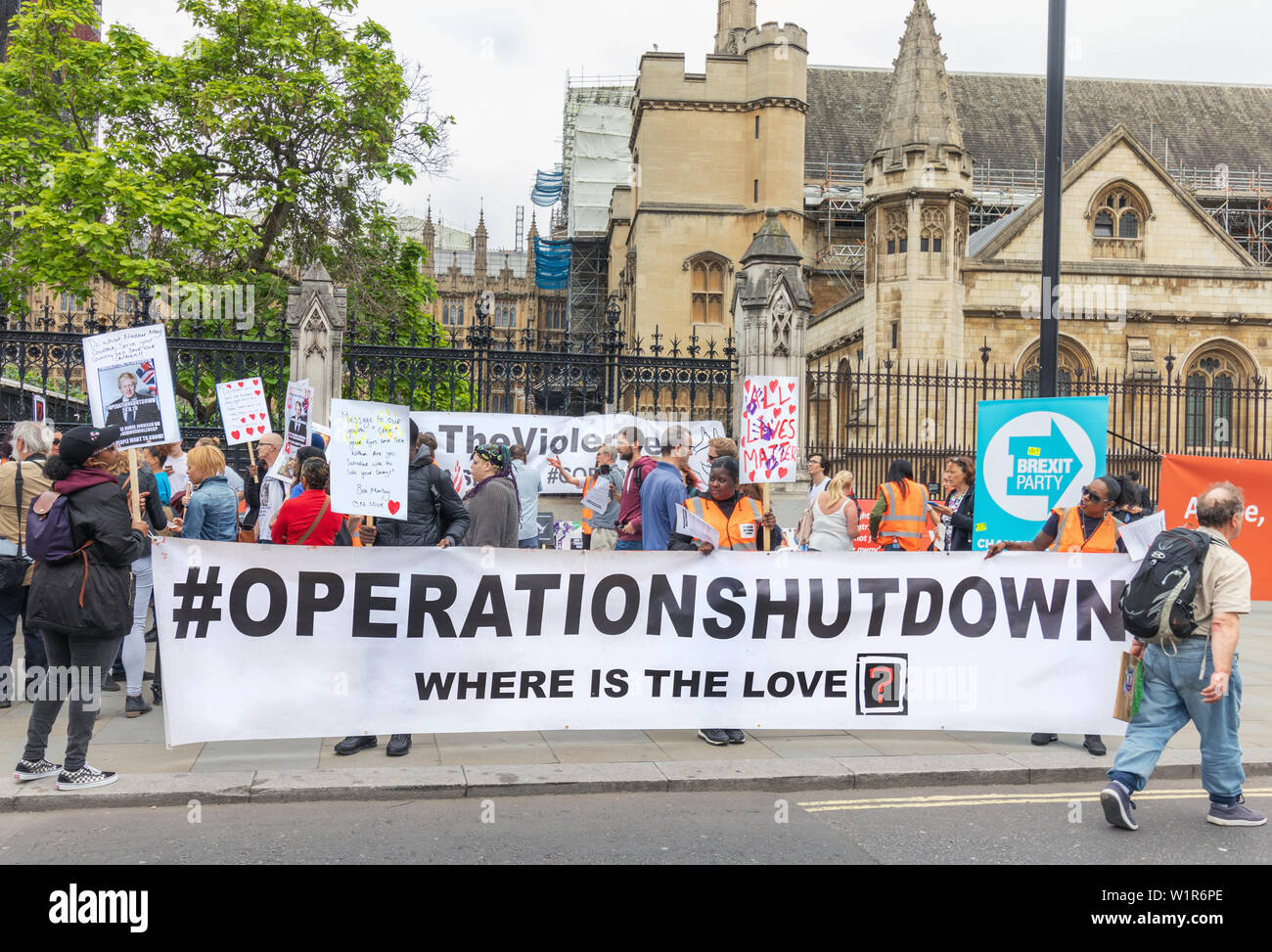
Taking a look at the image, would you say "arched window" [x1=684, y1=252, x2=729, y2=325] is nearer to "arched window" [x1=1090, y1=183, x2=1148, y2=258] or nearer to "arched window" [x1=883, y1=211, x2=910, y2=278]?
"arched window" [x1=883, y1=211, x2=910, y2=278]

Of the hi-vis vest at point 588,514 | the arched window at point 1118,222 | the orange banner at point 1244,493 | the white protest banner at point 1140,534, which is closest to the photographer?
the white protest banner at point 1140,534

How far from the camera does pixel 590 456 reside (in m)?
13.2

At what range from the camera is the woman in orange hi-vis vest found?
752cm

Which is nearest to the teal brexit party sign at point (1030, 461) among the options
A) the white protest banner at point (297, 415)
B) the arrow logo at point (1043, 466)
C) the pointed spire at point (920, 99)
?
the arrow logo at point (1043, 466)

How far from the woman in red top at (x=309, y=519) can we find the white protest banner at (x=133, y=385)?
87 cm

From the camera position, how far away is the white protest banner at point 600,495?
11.4 metres

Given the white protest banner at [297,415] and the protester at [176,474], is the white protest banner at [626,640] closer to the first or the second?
the protester at [176,474]

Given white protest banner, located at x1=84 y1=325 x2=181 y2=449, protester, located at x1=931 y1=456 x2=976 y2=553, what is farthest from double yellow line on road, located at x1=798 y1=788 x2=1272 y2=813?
white protest banner, located at x1=84 y1=325 x2=181 y2=449

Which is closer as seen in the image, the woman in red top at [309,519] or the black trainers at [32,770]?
the black trainers at [32,770]

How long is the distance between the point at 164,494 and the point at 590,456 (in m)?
5.33

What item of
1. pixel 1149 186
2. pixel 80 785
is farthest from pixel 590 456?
pixel 1149 186

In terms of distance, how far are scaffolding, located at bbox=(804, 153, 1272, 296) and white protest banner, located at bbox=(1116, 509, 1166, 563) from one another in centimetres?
3653

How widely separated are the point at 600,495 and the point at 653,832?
19.4 ft

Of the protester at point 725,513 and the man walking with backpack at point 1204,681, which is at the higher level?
the protester at point 725,513
